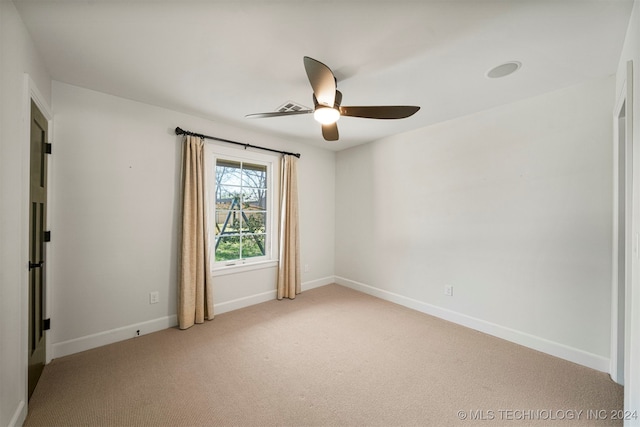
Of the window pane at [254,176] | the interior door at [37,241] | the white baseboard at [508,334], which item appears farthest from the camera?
the window pane at [254,176]

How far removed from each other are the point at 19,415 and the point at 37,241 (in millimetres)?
1133

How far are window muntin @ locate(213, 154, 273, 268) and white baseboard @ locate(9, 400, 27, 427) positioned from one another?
188 cm

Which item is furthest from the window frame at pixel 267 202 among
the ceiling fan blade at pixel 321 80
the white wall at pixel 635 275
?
the white wall at pixel 635 275

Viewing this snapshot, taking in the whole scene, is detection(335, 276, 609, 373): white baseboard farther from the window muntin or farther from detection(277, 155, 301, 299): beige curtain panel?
the window muntin

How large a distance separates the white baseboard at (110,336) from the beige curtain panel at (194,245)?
18cm

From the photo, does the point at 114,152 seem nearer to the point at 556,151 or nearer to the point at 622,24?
the point at 622,24

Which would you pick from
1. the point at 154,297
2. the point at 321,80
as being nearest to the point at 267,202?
the point at 154,297

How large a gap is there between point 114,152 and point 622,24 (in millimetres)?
3983

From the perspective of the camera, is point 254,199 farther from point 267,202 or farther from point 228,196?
point 228,196

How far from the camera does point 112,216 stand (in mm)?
2500

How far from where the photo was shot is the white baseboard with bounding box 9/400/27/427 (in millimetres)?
1424

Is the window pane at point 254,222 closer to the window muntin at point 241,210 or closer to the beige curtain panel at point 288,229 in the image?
the window muntin at point 241,210

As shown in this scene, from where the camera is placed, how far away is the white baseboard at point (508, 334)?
215 cm

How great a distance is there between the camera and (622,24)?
150cm
